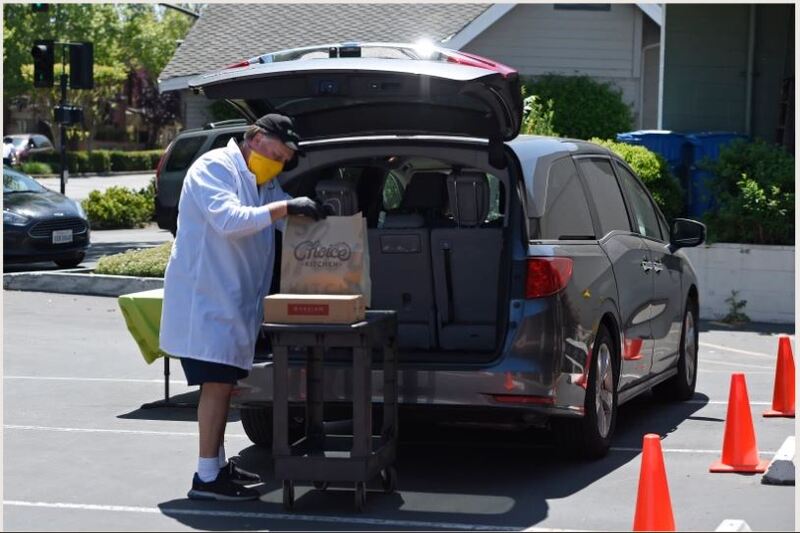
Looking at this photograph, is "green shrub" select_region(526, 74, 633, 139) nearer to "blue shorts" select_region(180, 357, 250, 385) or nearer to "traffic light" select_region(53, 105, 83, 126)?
"traffic light" select_region(53, 105, 83, 126)

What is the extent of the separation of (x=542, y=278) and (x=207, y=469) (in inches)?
74.3

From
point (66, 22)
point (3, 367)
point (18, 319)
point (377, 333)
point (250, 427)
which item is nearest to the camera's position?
point (377, 333)

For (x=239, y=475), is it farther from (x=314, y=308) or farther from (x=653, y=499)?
(x=653, y=499)

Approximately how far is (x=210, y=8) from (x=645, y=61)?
11.3 meters

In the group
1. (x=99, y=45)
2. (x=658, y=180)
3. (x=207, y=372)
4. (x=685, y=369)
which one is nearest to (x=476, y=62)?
(x=207, y=372)

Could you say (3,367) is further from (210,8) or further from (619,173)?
(210,8)

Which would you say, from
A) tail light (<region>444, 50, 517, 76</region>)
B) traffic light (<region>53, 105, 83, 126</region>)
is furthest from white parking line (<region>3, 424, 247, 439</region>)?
traffic light (<region>53, 105, 83, 126</region>)

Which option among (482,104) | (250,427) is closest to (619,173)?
(482,104)

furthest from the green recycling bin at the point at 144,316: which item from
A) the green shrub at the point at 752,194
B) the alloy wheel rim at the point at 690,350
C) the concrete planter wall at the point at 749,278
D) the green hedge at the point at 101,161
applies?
the green hedge at the point at 101,161

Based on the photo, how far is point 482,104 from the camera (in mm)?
7684

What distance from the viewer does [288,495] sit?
700 centimetres

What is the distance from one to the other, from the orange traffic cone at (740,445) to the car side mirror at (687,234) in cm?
204

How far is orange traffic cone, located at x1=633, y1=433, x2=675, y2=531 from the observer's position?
616 cm

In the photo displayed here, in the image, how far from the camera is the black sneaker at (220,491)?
717cm
